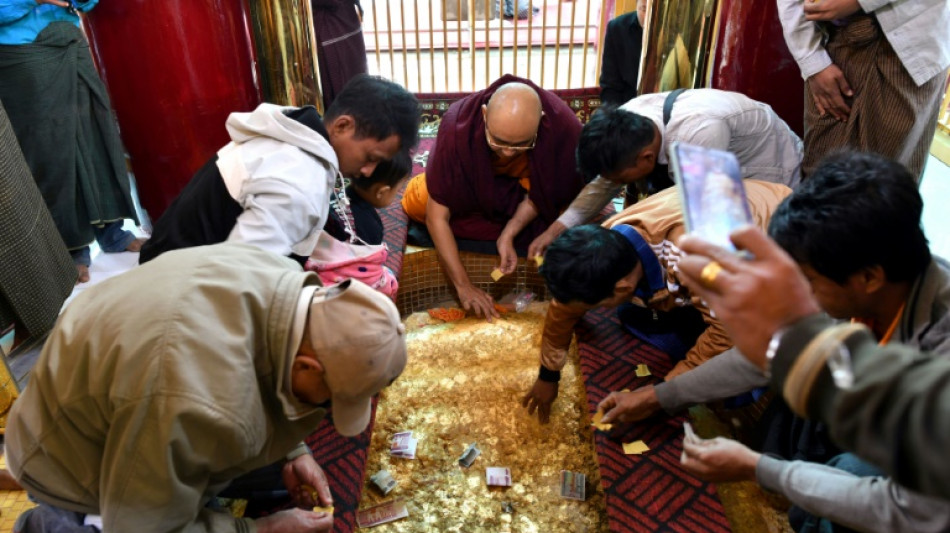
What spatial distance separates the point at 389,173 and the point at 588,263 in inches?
32.3

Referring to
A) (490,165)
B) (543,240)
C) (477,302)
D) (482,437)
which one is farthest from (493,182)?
(482,437)

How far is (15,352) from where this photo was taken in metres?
2.62

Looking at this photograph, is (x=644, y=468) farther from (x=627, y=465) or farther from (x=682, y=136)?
(x=682, y=136)

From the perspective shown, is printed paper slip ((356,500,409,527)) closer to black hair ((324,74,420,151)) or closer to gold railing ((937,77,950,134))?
black hair ((324,74,420,151))

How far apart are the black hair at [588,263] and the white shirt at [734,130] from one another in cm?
56

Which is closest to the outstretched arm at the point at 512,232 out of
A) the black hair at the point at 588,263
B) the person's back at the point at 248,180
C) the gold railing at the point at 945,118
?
the black hair at the point at 588,263

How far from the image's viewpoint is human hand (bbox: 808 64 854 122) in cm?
233

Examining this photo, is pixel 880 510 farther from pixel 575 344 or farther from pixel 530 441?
pixel 575 344

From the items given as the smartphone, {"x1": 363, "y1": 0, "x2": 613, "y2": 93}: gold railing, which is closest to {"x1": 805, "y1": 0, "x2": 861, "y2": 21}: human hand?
the smartphone

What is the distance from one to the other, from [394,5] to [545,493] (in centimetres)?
721

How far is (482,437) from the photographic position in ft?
7.44

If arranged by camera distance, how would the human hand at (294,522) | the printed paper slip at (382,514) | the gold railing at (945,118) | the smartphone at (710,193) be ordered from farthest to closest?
1. the gold railing at (945,118)
2. the printed paper slip at (382,514)
3. the human hand at (294,522)
4. the smartphone at (710,193)

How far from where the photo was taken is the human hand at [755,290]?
2.64 ft

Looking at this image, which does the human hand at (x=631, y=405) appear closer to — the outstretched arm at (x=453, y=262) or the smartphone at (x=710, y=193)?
the outstretched arm at (x=453, y=262)
